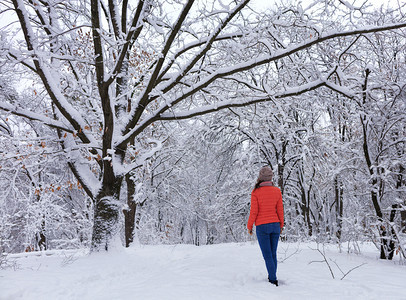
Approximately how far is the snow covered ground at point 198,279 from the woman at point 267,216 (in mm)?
484

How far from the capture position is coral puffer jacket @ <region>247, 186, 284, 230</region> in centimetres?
434

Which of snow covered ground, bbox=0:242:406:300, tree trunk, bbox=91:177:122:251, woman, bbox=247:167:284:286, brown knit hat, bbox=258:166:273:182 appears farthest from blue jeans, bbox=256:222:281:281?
tree trunk, bbox=91:177:122:251

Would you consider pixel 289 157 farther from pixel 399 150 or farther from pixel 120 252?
pixel 120 252

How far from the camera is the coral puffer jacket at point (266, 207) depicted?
4344 mm

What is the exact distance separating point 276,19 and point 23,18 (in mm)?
5156

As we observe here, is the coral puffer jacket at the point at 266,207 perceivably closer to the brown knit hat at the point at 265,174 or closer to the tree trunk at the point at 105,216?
the brown knit hat at the point at 265,174

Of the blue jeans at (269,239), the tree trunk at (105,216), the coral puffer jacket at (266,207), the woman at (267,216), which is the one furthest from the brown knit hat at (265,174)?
the tree trunk at (105,216)

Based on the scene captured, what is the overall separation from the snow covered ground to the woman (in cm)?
48

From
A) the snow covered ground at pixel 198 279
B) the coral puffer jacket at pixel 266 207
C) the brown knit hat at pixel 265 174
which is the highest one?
the brown knit hat at pixel 265 174

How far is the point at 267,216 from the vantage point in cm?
434

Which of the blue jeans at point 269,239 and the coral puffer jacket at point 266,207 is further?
the coral puffer jacket at point 266,207

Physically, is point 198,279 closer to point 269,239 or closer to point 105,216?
point 269,239

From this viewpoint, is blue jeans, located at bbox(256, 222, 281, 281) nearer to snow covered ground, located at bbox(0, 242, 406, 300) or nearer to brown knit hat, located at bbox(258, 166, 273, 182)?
snow covered ground, located at bbox(0, 242, 406, 300)

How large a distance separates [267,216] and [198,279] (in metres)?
1.43
